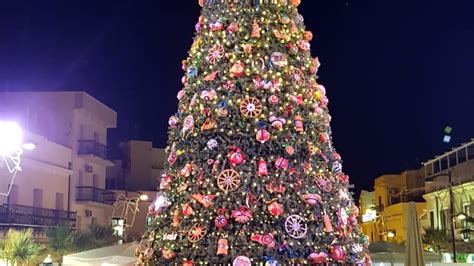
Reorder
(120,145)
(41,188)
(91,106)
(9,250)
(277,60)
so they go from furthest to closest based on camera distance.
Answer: (120,145) < (91,106) < (41,188) < (9,250) < (277,60)

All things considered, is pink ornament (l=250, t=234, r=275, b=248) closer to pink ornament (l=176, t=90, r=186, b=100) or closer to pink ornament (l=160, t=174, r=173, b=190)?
pink ornament (l=160, t=174, r=173, b=190)

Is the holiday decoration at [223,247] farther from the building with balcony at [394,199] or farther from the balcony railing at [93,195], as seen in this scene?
the building with balcony at [394,199]

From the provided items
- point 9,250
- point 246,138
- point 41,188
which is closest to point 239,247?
point 246,138

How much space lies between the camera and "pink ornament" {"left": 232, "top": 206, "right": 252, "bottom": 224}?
7.95 m

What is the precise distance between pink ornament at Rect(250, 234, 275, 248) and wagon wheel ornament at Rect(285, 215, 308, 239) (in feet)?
0.82

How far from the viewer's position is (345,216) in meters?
8.46

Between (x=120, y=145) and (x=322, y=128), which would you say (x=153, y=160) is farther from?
(x=322, y=128)

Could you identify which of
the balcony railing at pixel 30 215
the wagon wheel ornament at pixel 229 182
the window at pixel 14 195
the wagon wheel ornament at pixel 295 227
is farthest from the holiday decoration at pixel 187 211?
the window at pixel 14 195

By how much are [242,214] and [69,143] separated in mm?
23427

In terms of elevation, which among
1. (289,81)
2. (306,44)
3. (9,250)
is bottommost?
(9,250)

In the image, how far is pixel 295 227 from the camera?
8.02 m

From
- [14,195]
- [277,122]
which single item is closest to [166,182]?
[277,122]

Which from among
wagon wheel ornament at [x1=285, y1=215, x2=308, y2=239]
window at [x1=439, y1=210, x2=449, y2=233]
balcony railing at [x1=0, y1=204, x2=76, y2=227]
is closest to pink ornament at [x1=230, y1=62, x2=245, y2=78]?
wagon wheel ornament at [x1=285, y1=215, x2=308, y2=239]

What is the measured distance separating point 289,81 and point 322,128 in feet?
2.69
